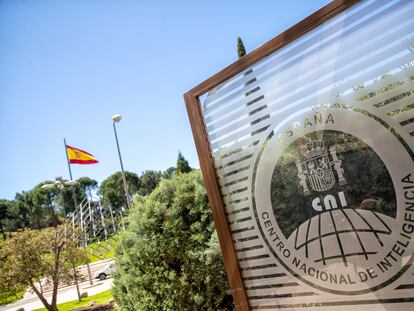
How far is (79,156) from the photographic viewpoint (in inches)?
794

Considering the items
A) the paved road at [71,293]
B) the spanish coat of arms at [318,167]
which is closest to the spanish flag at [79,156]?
the paved road at [71,293]

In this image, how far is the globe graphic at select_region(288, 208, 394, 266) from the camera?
1.91m

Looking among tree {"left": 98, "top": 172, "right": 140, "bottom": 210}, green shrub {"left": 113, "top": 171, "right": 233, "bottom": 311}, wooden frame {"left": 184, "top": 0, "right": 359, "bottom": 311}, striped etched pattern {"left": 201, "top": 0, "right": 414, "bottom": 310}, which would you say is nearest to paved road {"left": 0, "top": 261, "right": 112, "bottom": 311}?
green shrub {"left": 113, "top": 171, "right": 233, "bottom": 311}

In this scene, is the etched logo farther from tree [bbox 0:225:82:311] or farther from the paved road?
the paved road

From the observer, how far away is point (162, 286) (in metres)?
3.94

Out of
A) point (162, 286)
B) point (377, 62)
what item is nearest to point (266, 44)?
point (377, 62)

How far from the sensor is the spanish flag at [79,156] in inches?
773

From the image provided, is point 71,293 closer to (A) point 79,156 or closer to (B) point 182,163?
(A) point 79,156

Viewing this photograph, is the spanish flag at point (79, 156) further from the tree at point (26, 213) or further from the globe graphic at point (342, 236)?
the tree at point (26, 213)

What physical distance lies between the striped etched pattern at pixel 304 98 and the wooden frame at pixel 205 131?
1.7 inches

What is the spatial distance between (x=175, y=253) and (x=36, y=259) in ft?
30.4

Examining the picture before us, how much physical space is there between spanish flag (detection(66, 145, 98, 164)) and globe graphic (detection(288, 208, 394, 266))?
19.4 m

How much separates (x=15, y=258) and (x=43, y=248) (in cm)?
87

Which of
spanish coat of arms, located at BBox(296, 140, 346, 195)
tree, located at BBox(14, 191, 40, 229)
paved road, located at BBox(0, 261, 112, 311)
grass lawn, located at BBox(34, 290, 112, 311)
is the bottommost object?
paved road, located at BBox(0, 261, 112, 311)
